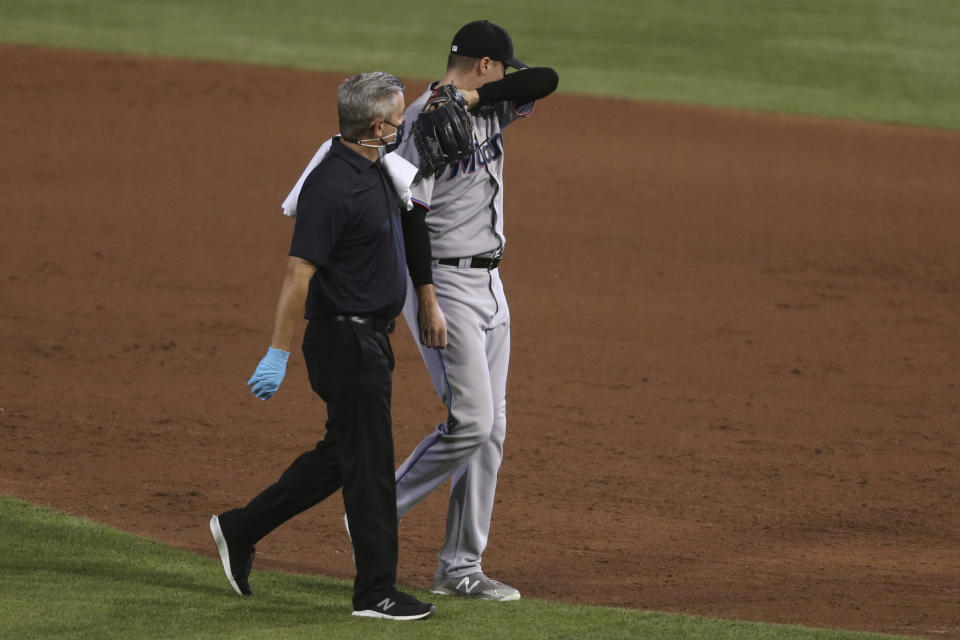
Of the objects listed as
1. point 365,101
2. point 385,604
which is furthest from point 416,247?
point 385,604

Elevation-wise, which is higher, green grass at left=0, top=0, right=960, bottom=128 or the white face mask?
green grass at left=0, top=0, right=960, bottom=128

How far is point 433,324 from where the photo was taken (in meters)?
5.07

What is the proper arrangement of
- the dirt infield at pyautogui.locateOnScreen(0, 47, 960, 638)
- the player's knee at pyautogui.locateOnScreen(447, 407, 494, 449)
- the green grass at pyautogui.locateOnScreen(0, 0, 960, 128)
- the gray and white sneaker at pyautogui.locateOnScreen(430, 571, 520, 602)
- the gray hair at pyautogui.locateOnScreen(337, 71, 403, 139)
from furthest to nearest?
the green grass at pyautogui.locateOnScreen(0, 0, 960, 128)
the dirt infield at pyautogui.locateOnScreen(0, 47, 960, 638)
the gray and white sneaker at pyautogui.locateOnScreen(430, 571, 520, 602)
the player's knee at pyautogui.locateOnScreen(447, 407, 494, 449)
the gray hair at pyautogui.locateOnScreen(337, 71, 403, 139)

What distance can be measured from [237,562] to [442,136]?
5.73 feet

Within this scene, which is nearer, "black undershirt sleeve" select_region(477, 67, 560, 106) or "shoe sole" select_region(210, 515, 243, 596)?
"shoe sole" select_region(210, 515, 243, 596)

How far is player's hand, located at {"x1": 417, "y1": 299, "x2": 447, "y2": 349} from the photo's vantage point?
200 inches

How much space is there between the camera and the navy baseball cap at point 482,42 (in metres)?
5.43

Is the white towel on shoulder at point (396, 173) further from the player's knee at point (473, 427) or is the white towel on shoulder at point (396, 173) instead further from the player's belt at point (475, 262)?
the player's knee at point (473, 427)

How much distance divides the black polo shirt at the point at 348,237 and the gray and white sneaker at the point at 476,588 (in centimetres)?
119

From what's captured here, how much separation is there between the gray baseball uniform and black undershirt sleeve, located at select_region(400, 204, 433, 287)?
79mm

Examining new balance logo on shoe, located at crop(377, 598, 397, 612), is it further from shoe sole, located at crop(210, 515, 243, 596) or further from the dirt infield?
the dirt infield

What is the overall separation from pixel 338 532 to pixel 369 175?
90.4 inches

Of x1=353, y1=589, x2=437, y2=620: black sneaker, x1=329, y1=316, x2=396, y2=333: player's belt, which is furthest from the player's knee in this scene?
x1=353, y1=589, x2=437, y2=620: black sneaker

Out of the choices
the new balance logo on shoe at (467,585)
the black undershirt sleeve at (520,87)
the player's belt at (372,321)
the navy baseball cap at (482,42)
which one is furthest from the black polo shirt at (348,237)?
the new balance logo on shoe at (467,585)
